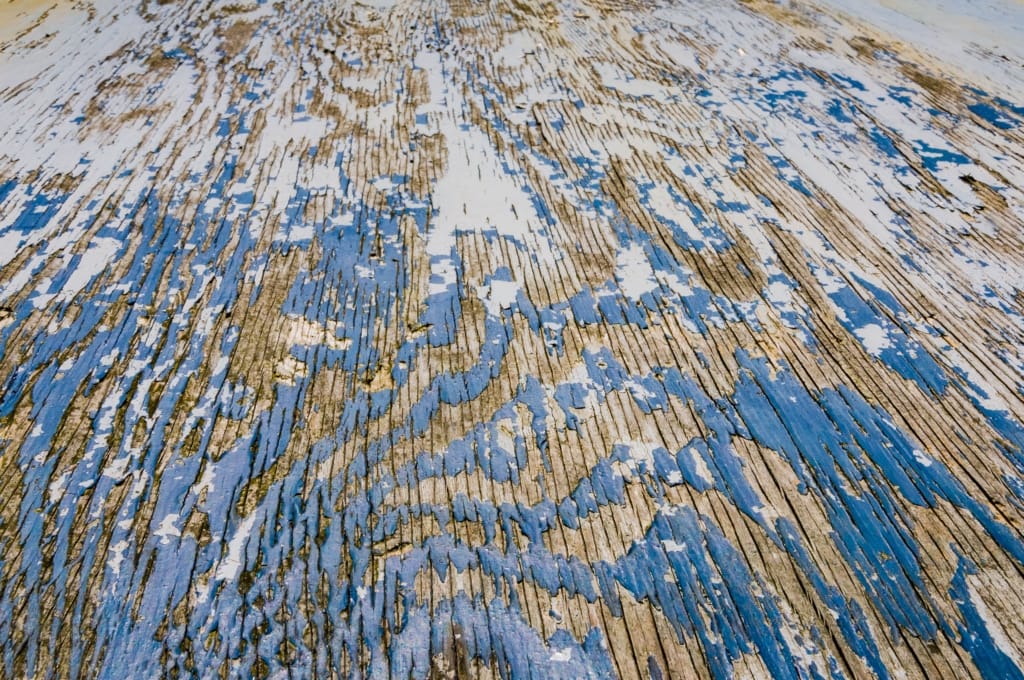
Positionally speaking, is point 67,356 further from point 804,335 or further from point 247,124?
point 804,335

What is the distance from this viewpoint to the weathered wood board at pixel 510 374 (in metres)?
0.83

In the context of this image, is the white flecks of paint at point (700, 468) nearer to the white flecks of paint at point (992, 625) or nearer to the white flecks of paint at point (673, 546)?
the white flecks of paint at point (673, 546)

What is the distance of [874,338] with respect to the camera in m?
1.21

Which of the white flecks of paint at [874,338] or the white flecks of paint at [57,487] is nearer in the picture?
the white flecks of paint at [57,487]

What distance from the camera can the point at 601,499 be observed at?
95cm

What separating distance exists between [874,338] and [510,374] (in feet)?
2.43

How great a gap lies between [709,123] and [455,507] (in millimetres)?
1521

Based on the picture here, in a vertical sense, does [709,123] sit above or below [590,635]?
above

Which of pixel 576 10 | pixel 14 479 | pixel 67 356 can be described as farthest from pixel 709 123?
pixel 14 479

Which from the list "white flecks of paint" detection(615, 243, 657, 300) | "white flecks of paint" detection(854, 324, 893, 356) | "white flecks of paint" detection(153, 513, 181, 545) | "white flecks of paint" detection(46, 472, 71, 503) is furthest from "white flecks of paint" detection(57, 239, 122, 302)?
"white flecks of paint" detection(854, 324, 893, 356)

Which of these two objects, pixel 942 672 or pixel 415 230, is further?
pixel 415 230

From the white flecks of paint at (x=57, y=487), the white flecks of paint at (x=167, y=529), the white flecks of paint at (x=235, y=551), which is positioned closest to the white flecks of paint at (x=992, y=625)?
the white flecks of paint at (x=235, y=551)

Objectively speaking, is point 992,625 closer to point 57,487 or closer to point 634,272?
point 634,272

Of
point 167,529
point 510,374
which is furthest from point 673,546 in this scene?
point 167,529
